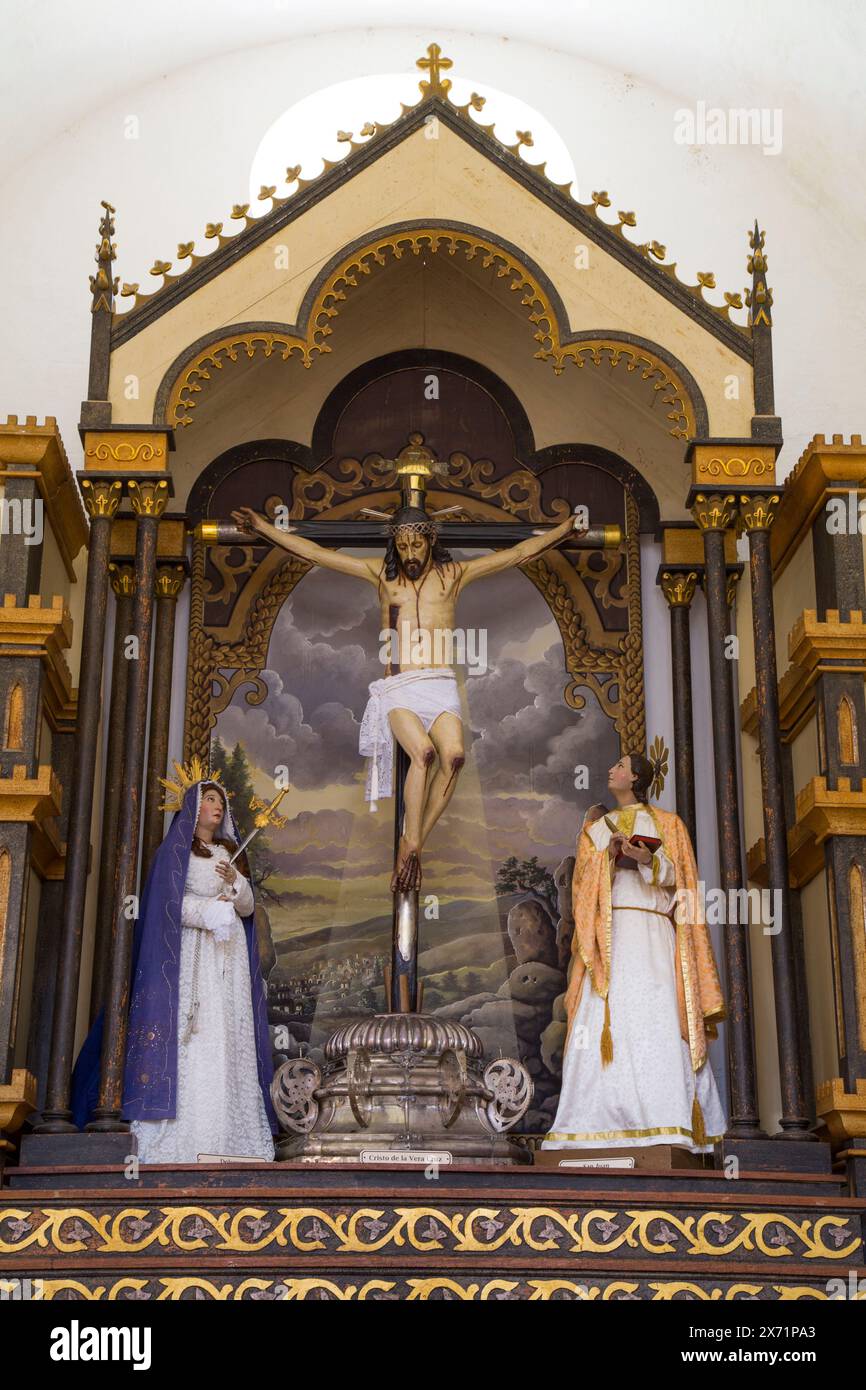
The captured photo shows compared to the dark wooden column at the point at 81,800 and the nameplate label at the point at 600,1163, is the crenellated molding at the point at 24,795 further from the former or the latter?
the nameplate label at the point at 600,1163

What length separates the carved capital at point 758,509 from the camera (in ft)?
31.3

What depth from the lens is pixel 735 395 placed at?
9711 millimetres

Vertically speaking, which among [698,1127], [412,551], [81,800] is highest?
[412,551]

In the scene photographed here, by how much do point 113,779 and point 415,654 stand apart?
160cm

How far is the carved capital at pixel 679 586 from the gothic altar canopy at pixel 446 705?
2 centimetres

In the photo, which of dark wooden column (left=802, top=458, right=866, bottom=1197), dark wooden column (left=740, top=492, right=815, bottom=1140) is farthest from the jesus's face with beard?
dark wooden column (left=802, top=458, right=866, bottom=1197)

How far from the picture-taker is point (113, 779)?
1016cm

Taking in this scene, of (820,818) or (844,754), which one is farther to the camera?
(844,754)

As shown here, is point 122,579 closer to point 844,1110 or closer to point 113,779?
point 113,779

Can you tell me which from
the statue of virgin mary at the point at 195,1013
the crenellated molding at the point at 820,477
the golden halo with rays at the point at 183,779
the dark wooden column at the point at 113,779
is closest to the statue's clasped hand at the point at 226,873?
the statue of virgin mary at the point at 195,1013

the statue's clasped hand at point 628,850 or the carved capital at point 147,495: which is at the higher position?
the carved capital at point 147,495

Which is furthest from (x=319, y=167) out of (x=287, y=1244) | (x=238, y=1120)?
(x=287, y=1244)

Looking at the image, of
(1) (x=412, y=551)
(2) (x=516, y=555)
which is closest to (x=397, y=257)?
(1) (x=412, y=551)

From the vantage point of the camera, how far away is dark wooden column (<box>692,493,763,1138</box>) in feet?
28.8
